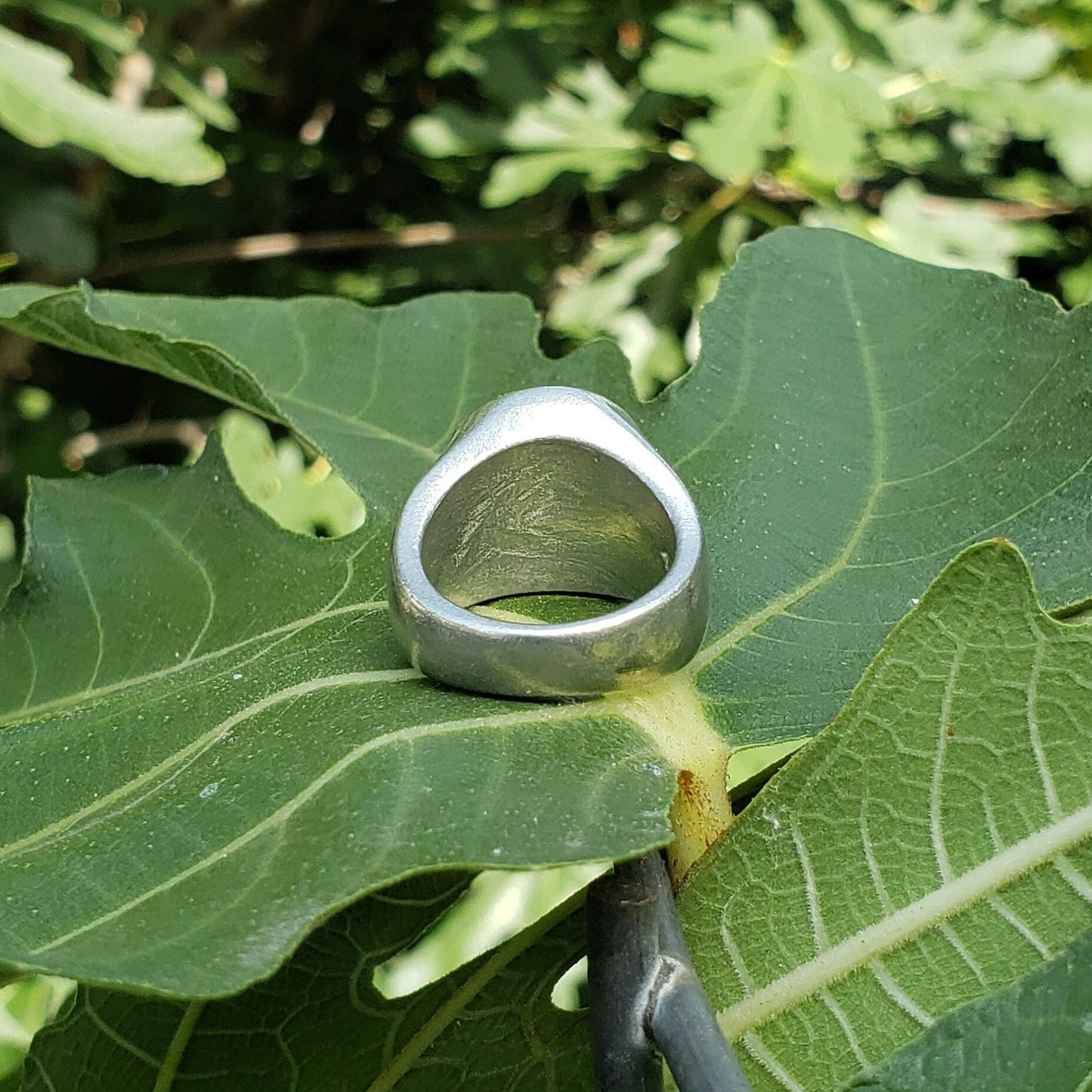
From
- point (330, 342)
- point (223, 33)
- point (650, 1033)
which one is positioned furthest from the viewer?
Result: point (223, 33)

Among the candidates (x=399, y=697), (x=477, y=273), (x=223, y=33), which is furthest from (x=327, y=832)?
(x=223, y=33)

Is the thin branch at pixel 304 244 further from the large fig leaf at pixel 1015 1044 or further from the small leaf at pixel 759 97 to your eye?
the large fig leaf at pixel 1015 1044

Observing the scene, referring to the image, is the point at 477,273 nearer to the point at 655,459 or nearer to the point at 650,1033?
the point at 655,459

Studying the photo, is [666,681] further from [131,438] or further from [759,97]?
[131,438]

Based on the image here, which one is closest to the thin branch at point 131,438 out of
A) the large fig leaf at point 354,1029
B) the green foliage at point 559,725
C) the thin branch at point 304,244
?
the thin branch at point 304,244

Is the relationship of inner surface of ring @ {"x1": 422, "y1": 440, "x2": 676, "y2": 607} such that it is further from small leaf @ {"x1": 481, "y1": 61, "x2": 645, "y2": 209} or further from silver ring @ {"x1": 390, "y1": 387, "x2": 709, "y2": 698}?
small leaf @ {"x1": 481, "y1": 61, "x2": 645, "y2": 209}

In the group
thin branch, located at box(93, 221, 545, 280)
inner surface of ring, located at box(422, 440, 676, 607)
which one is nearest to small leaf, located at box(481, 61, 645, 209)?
thin branch, located at box(93, 221, 545, 280)

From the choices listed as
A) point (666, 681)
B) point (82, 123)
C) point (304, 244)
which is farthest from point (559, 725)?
point (304, 244)
